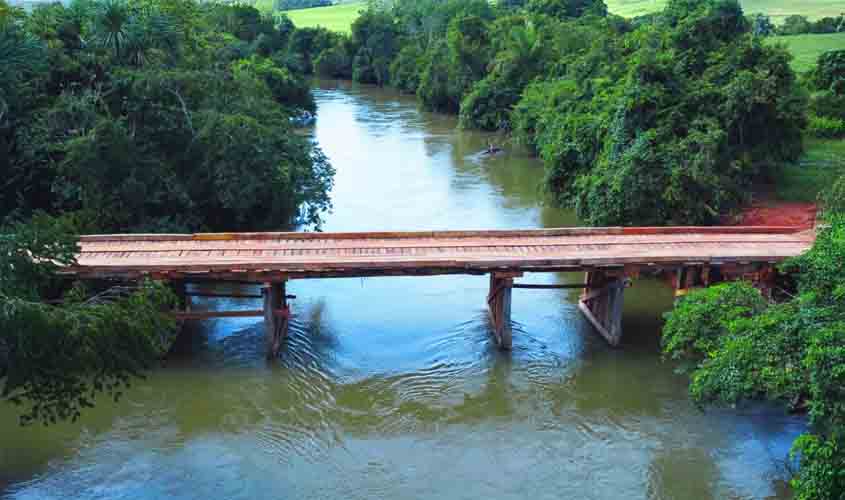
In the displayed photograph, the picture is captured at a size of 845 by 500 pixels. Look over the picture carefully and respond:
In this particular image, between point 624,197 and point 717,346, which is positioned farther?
point 624,197

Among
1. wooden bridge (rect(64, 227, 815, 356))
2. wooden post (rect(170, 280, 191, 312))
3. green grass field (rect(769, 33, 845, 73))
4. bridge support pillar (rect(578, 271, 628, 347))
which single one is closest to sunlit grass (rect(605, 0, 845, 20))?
green grass field (rect(769, 33, 845, 73))

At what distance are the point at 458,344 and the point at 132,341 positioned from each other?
8584 mm

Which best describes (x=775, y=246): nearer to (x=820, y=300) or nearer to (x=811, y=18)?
(x=820, y=300)

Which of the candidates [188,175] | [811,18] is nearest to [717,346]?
[188,175]

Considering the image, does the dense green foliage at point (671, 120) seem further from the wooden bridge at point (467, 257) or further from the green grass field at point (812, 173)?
the wooden bridge at point (467, 257)

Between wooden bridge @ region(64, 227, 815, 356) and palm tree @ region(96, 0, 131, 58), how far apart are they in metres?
7.07

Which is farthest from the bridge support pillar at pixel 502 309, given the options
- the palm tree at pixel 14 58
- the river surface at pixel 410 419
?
the palm tree at pixel 14 58

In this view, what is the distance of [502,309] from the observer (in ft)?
58.7

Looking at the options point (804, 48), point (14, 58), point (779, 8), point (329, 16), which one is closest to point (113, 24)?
point (14, 58)

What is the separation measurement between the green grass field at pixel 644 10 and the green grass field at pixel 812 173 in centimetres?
3871

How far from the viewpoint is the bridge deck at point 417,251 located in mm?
16734

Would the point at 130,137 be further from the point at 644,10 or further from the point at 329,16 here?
the point at 329,16

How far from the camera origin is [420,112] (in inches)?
2105

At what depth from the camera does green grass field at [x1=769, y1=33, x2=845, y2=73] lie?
4046 cm
